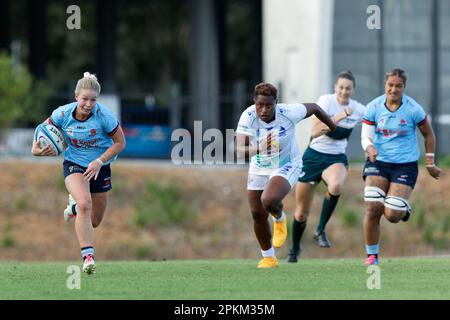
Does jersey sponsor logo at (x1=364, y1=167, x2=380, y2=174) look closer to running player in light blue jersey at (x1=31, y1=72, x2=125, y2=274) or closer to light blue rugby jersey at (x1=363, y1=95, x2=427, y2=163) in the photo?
light blue rugby jersey at (x1=363, y1=95, x2=427, y2=163)

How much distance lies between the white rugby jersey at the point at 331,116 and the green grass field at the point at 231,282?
6.67 feet

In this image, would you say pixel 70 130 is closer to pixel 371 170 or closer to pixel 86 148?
pixel 86 148

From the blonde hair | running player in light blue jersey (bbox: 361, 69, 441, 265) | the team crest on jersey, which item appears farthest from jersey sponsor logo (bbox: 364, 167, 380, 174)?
the team crest on jersey

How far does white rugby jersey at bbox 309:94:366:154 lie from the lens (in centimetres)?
1730

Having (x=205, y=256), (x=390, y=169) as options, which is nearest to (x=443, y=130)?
(x=205, y=256)

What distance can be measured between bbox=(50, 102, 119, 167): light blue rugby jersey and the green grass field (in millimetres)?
1364

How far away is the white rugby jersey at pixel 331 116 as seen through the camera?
56.7ft

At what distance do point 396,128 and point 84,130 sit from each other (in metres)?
3.62

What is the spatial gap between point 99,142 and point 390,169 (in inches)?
135

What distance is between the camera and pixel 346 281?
1366cm
